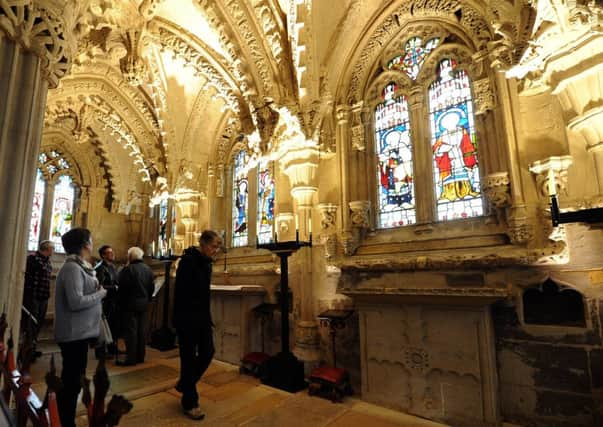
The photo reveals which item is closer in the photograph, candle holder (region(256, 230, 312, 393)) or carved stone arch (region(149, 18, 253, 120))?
candle holder (region(256, 230, 312, 393))

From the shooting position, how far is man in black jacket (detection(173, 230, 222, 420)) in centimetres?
278

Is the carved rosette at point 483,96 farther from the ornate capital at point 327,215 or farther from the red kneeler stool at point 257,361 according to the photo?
the red kneeler stool at point 257,361

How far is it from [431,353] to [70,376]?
2910mm

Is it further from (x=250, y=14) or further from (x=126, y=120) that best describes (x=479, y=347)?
(x=126, y=120)

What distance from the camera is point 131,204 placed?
31.9 feet

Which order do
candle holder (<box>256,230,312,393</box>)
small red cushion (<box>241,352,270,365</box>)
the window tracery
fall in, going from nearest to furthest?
candle holder (<box>256,230,312,393</box>)
the window tracery
small red cushion (<box>241,352,270,365</box>)

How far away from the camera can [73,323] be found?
6.97 feet

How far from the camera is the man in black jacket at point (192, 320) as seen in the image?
2779 mm

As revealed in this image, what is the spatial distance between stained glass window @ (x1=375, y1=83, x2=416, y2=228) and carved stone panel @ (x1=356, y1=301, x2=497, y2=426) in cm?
133

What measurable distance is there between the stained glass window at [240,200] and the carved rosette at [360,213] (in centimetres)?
297

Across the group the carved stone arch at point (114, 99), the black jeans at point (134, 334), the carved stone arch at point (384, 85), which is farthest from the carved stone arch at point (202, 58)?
the black jeans at point (134, 334)

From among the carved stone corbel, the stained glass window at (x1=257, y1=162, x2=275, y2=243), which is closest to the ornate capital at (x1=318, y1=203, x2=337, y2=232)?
the carved stone corbel

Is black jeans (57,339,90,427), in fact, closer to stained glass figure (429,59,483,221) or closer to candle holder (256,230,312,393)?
candle holder (256,230,312,393)

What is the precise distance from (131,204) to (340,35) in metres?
7.68
